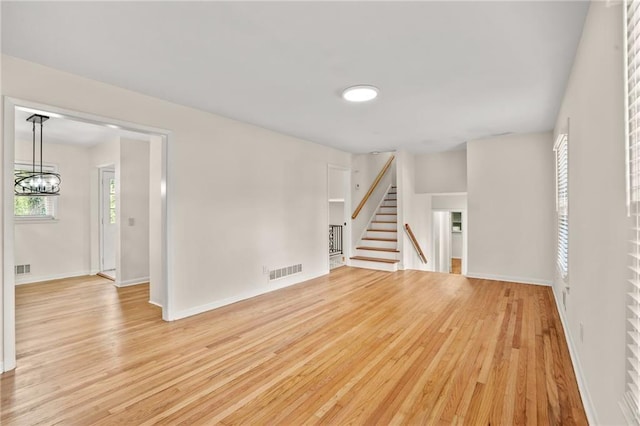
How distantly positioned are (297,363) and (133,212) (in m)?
4.57

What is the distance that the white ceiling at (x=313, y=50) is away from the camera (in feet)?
6.53

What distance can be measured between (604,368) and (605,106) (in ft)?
4.48

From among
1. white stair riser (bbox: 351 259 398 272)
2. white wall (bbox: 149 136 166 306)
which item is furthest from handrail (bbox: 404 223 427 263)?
white wall (bbox: 149 136 166 306)

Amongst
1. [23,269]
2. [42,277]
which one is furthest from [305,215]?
[23,269]

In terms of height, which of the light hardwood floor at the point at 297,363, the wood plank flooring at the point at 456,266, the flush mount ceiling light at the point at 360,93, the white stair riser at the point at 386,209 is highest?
the flush mount ceiling light at the point at 360,93

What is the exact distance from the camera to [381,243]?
734 cm

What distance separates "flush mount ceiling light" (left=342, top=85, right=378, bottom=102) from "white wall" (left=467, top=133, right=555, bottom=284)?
10.9ft

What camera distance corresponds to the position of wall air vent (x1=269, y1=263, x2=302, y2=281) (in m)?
5.07

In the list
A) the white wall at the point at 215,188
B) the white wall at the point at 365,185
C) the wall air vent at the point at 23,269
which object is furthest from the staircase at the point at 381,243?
the wall air vent at the point at 23,269

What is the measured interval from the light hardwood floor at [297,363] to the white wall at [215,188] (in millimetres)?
545

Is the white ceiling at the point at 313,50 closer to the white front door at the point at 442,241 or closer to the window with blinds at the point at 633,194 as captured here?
the window with blinds at the point at 633,194

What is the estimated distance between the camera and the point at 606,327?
1.60m

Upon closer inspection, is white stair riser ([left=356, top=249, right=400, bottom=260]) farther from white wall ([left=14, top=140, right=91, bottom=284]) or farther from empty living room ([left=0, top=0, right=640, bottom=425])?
white wall ([left=14, top=140, right=91, bottom=284])

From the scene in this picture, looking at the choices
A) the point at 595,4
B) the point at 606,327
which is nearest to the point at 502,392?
the point at 606,327
